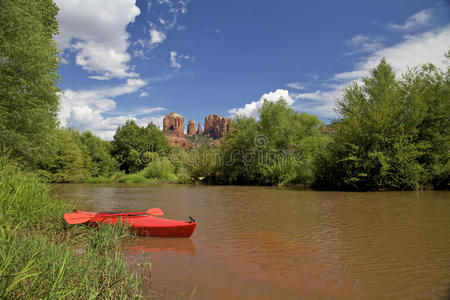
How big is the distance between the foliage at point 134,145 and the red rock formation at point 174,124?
79961 mm

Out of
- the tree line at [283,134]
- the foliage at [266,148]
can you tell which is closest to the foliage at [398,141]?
the tree line at [283,134]

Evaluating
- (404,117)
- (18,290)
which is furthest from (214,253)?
(404,117)

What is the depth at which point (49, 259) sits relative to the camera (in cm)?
217

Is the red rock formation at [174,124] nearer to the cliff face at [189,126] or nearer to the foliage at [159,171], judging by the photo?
the cliff face at [189,126]

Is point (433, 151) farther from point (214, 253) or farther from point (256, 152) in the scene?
point (214, 253)

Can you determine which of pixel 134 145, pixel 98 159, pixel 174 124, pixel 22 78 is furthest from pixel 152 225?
pixel 174 124

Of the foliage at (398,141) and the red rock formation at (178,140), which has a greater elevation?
the red rock formation at (178,140)

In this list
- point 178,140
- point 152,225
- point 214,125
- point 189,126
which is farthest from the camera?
point 189,126

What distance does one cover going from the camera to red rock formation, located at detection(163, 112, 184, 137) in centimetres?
12581

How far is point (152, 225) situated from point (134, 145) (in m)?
38.9

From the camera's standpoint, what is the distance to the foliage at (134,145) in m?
40.4

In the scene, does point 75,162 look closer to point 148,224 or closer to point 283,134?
point 283,134

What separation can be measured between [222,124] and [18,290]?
394ft

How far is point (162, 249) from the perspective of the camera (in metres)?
4.48
